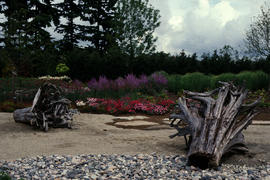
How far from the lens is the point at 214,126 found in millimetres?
3955

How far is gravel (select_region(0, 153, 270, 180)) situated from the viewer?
3.30 metres

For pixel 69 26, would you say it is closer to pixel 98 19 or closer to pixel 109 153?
pixel 98 19

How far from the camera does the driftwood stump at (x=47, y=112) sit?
6.54 m

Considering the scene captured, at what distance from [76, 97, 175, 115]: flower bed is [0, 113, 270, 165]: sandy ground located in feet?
6.88

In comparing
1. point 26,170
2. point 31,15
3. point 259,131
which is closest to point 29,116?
point 26,170

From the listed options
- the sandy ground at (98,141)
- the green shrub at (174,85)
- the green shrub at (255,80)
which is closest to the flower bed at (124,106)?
the sandy ground at (98,141)

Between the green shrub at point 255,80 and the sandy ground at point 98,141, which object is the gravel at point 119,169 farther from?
the green shrub at point 255,80

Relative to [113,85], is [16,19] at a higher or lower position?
higher

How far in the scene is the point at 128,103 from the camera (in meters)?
9.95

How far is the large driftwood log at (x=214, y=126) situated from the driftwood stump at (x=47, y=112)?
10.6ft

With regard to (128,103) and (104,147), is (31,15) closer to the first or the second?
(128,103)

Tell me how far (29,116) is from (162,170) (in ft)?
14.8

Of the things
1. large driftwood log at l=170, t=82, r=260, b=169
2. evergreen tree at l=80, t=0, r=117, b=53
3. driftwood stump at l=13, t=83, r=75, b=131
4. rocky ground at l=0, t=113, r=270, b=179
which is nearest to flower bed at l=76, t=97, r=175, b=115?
rocky ground at l=0, t=113, r=270, b=179

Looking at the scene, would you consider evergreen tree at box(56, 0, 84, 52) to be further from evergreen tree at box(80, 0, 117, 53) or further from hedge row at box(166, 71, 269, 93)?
hedge row at box(166, 71, 269, 93)
